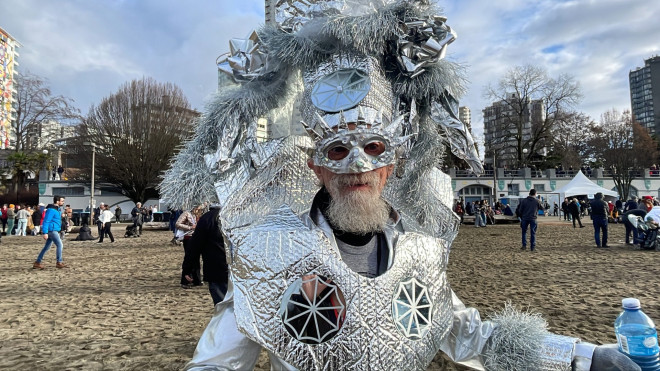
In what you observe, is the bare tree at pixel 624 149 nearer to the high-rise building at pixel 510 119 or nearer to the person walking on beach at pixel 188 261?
the high-rise building at pixel 510 119

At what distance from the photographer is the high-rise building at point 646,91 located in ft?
214

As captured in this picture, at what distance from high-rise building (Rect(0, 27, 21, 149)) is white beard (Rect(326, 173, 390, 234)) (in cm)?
2843

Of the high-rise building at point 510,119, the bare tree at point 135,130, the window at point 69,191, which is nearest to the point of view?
the bare tree at point 135,130

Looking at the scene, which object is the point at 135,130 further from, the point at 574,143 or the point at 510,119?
the point at 574,143

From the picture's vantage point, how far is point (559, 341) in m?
1.79

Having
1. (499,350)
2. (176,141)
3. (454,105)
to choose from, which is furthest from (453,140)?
(176,141)

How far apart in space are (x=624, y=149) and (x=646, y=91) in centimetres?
5365

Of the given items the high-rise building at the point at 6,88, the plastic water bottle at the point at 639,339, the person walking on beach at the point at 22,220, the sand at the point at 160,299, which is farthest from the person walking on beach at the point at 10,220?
the plastic water bottle at the point at 639,339

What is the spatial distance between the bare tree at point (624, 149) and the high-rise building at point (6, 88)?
149ft

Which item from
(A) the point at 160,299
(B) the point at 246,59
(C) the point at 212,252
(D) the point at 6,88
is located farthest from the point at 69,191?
(B) the point at 246,59

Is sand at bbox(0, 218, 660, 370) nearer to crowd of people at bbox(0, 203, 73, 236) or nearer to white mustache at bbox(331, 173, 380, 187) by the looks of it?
white mustache at bbox(331, 173, 380, 187)

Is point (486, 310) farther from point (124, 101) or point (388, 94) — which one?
point (124, 101)

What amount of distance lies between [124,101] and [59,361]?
31663 mm

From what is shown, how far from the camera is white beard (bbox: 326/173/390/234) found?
5.69 ft
